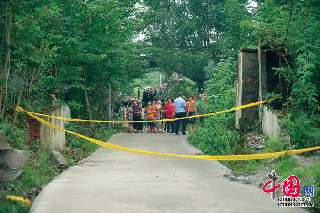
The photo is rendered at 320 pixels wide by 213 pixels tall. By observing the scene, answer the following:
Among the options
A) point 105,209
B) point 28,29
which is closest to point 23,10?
point 28,29

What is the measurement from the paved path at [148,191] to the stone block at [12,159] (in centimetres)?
70

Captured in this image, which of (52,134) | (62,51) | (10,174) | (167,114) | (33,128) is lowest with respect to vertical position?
(10,174)

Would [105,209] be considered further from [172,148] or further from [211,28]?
[211,28]

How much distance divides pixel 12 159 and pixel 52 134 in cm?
339

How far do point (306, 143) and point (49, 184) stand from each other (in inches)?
196

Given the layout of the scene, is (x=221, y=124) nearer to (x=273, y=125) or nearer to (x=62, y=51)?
(x=273, y=125)

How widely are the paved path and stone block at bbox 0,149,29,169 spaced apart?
0.70 m

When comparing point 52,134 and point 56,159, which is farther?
point 52,134

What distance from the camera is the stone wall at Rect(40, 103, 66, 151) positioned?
35.4 feet

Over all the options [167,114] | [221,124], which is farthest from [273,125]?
[167,114]

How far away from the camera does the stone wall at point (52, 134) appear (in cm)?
1079

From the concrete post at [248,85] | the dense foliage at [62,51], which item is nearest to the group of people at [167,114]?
the dense foliage at [62,51]

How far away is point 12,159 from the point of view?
8008 millimetres

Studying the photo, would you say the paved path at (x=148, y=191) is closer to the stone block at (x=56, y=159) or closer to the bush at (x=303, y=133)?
the stone block at (x=56, y=159)
